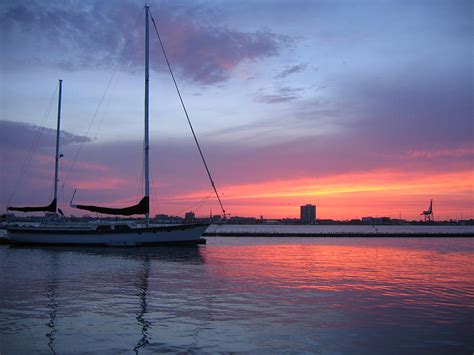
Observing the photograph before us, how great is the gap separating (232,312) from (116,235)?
3636cm

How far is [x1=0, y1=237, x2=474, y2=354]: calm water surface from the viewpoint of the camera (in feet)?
39.2

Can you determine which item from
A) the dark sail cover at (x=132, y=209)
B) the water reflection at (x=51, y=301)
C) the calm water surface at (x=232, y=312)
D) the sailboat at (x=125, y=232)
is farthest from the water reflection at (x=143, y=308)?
the sailboat at (x=125, y=232)

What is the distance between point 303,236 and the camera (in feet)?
343

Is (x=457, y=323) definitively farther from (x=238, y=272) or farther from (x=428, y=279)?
(x=238, y=272)

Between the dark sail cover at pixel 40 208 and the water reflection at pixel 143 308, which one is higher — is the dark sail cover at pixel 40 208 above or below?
above

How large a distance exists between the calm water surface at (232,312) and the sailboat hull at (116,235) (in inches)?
806

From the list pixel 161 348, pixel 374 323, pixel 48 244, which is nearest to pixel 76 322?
pixel 161 348

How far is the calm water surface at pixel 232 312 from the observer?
1195 centimetres

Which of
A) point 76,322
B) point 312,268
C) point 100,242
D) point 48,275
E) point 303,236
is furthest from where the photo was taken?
point 303,236

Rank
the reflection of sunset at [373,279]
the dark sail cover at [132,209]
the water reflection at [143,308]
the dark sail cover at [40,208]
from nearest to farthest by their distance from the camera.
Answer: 1. the water reflection at [143,308]
2. the reflection of sunset at [373,279]
3. the dark sail cover at [132,209]
4. the dark sail cover at [40,208]

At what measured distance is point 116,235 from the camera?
1950 inches

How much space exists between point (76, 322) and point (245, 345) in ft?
19.3

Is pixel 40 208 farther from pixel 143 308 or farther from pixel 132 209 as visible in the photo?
pixel 143 308

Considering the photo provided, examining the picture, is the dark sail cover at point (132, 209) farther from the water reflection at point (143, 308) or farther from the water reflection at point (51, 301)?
the water reflection at point (143, 308)
